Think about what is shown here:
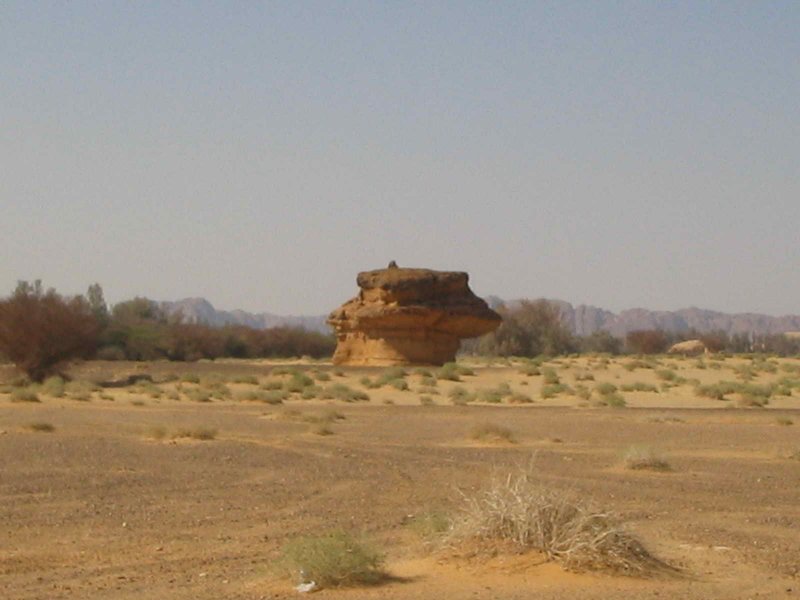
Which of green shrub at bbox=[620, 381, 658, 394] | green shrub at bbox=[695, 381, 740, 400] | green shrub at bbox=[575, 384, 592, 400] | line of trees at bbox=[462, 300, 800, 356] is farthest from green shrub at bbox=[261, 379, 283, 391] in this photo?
line of trees at bbox=[462, 300, 800, 356]

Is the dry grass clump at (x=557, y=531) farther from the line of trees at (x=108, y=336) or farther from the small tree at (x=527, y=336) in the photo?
the small tree at (x=527, y=336)

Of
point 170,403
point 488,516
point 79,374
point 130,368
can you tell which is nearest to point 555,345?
point 130,368

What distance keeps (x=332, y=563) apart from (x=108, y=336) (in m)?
75.7

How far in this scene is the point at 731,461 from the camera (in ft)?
77.6

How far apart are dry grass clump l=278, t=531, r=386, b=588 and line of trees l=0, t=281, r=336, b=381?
43188 millimetres

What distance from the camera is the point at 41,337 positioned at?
171 ft

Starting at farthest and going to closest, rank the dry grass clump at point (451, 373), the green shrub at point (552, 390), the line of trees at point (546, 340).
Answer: the line of trees at point (546, 340) < the dry grass clump at point (451, 373) < the green shrub at point (552, 390)

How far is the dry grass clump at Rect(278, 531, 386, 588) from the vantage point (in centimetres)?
1053

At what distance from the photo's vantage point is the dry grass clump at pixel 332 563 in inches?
415

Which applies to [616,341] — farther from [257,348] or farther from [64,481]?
[64,481]

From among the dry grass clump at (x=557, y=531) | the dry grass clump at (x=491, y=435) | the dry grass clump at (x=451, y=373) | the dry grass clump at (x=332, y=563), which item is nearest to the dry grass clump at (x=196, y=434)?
the dry grass clump at (x=491, y=435)

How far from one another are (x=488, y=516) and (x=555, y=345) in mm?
90301

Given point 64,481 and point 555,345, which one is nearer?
point 64,481

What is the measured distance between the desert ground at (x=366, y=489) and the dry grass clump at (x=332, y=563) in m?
0.13
